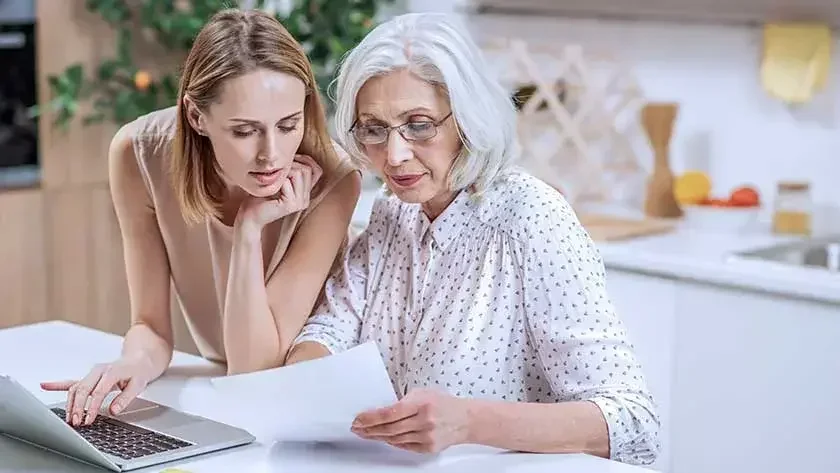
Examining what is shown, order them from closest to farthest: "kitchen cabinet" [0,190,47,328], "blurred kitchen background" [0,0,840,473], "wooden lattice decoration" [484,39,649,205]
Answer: "blurred kitchen background" [0,0,840,473]
"wooden lattice decoration" [484,39,649,205]
"kitchen cabinet" [0,190,47,328]

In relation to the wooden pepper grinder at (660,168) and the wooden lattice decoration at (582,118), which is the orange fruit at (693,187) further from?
the wooden lattice decoration at (582,118)

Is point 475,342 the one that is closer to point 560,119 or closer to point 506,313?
point 506,313

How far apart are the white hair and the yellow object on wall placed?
145 cm

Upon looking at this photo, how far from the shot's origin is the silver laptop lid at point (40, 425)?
1.54 meters

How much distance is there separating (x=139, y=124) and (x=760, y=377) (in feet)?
4.58

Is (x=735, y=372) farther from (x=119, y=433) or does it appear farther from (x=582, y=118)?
(x=119, y=433)

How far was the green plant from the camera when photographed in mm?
3615

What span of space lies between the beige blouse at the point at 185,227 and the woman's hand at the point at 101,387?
8.0 inches

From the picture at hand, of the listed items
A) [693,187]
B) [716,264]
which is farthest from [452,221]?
[693,187]

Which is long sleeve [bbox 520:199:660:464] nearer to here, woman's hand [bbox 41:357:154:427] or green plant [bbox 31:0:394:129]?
woman's hand [bbox 41:357:154:427]

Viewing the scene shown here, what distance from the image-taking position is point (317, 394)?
159cm

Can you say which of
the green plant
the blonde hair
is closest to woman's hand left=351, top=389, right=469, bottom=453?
the blonde hair

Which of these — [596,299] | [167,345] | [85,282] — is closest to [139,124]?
[167,345]

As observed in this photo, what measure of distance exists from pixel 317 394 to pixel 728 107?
2.00m
